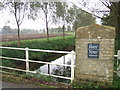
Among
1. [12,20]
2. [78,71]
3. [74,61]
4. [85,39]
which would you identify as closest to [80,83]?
[78,71]

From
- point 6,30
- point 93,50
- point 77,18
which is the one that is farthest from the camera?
point 77,18

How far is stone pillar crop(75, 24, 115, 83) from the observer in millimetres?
3451

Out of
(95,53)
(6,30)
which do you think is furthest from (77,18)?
(95,53)

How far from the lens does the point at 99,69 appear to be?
11.8 ft

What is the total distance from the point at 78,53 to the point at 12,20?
20.1 feet

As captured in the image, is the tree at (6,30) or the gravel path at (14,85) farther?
the tree at (6,30)

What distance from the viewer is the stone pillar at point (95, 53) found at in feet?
11.3

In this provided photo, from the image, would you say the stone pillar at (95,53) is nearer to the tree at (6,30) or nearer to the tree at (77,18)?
the tree at (6,30)

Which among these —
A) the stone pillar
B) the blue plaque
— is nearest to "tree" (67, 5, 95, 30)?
the stone pillar

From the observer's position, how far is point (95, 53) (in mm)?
3580

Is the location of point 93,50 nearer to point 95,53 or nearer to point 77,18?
point 95,53

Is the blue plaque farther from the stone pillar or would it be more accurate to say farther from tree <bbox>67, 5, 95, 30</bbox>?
tree <bbox>67, 5, 95, 30</bbox>

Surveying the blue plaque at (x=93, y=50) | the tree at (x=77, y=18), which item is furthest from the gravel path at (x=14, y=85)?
the tree at (x=77, y=18)

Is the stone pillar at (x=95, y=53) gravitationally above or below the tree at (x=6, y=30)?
below
